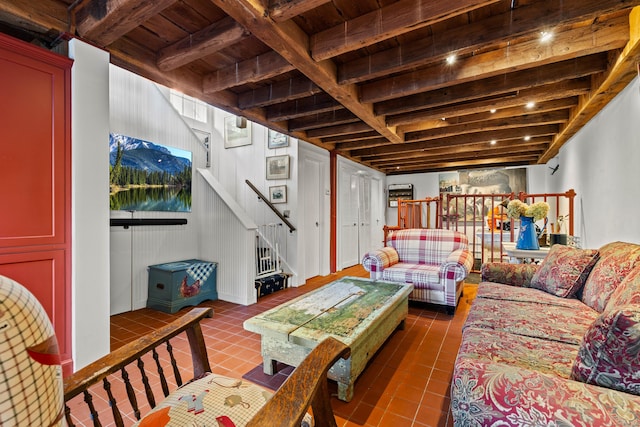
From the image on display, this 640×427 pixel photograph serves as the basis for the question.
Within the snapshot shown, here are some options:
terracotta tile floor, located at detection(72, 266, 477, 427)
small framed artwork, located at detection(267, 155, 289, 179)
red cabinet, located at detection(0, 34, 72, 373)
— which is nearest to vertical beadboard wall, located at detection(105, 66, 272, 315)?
terracotta tile floor, located at detection(72, 266, 477, 427)

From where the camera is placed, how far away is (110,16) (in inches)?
66.9

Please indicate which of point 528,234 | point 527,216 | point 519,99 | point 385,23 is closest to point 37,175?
point 385,23

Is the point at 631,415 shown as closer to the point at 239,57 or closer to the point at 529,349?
the point at 529,349

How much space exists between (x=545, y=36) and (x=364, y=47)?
1289 mm

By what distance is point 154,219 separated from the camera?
3.48 m

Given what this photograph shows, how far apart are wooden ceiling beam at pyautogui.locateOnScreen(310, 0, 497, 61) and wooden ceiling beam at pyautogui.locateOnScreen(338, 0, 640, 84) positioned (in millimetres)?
376

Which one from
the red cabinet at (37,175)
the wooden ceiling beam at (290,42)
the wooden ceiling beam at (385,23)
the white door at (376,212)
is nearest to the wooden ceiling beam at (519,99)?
the wooden ceiling beam at (290,42)

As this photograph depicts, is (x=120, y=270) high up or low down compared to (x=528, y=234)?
down

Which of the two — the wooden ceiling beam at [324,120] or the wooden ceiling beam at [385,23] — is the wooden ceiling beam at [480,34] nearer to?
the wooden ceiling beam at [385,23]

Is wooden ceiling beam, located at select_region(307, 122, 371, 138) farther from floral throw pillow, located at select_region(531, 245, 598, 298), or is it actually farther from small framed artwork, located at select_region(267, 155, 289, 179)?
floral throw pillow, located at select_region(531, 245, 598, 298)

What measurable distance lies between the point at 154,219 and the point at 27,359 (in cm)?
330

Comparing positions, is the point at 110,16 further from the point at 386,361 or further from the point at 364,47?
the point at 386,361

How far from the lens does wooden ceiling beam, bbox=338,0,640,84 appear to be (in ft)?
5.39

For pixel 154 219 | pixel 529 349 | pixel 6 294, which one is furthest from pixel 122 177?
pixel 529 349
